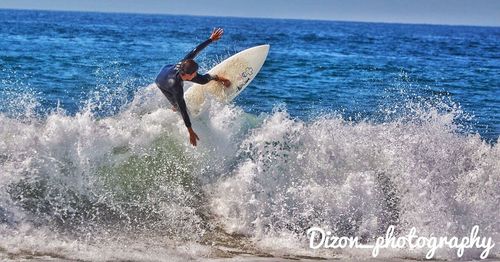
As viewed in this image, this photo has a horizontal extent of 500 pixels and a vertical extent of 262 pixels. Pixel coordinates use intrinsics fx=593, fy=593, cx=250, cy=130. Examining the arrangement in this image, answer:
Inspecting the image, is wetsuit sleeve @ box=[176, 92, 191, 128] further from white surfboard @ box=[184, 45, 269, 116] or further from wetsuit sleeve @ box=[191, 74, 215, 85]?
white surfboard @ box=[184, 45, 269, 116]

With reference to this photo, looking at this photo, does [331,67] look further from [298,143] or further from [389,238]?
[389,238]

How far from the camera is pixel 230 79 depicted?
10.0 m

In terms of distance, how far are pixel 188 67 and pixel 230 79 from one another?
2.29 metres

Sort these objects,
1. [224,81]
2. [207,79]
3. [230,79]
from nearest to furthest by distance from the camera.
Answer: [207,79]
[224,81]
[230,79]

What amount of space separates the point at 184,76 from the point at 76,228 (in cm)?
241

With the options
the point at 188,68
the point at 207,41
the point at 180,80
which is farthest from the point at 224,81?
the point at 188,68

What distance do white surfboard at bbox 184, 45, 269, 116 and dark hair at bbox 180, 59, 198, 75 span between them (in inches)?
54.0

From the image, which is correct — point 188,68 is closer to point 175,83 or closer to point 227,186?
point 175,83

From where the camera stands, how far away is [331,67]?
2388 centimetres

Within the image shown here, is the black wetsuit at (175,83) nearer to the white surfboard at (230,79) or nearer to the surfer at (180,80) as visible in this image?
the surfer at (180,80)

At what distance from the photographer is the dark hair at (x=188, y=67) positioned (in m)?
7.77

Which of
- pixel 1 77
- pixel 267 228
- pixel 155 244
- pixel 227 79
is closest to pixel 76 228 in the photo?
pixel 155 244

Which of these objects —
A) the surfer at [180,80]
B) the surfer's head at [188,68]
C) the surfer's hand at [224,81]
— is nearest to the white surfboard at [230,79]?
the surfer's hand at [224,81]

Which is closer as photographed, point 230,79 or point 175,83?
point 175,83
